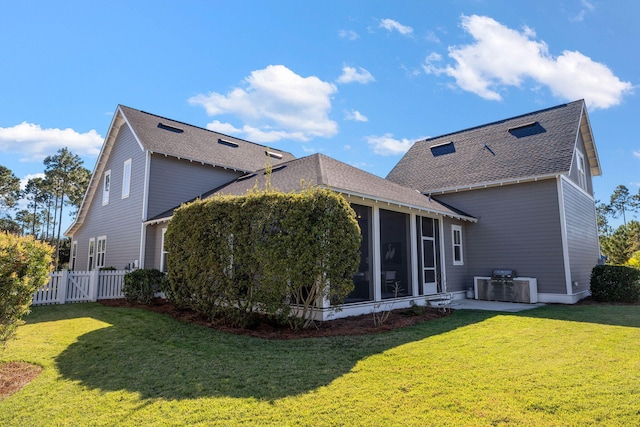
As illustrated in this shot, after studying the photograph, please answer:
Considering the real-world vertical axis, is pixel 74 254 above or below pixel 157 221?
below

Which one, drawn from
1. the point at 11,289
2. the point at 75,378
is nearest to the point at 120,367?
the point at 75,378

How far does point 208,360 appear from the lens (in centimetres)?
510

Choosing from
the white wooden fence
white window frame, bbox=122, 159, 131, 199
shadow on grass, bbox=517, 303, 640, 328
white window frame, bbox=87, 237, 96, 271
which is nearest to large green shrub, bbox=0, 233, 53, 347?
the white wooden fence

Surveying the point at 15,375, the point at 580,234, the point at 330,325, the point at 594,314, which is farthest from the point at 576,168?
the point at 15,375

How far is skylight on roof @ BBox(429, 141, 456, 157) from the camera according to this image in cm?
1662

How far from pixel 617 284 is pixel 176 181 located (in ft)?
52.7

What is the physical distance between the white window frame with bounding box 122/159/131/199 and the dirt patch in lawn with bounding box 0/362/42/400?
1071 cm

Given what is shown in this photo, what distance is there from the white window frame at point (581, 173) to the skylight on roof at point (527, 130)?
176cm

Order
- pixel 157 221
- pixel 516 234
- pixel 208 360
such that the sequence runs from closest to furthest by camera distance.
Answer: pixel 208 360 → pixel 516 234 → pixel 157 221

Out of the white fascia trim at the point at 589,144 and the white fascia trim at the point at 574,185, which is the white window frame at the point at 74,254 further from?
the white fascia trim at the point at 589,144

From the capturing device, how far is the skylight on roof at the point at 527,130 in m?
14.1

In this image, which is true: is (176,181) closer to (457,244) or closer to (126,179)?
(126,179)

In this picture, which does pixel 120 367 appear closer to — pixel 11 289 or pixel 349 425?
pixel 11 289

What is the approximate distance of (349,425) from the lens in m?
3.08
